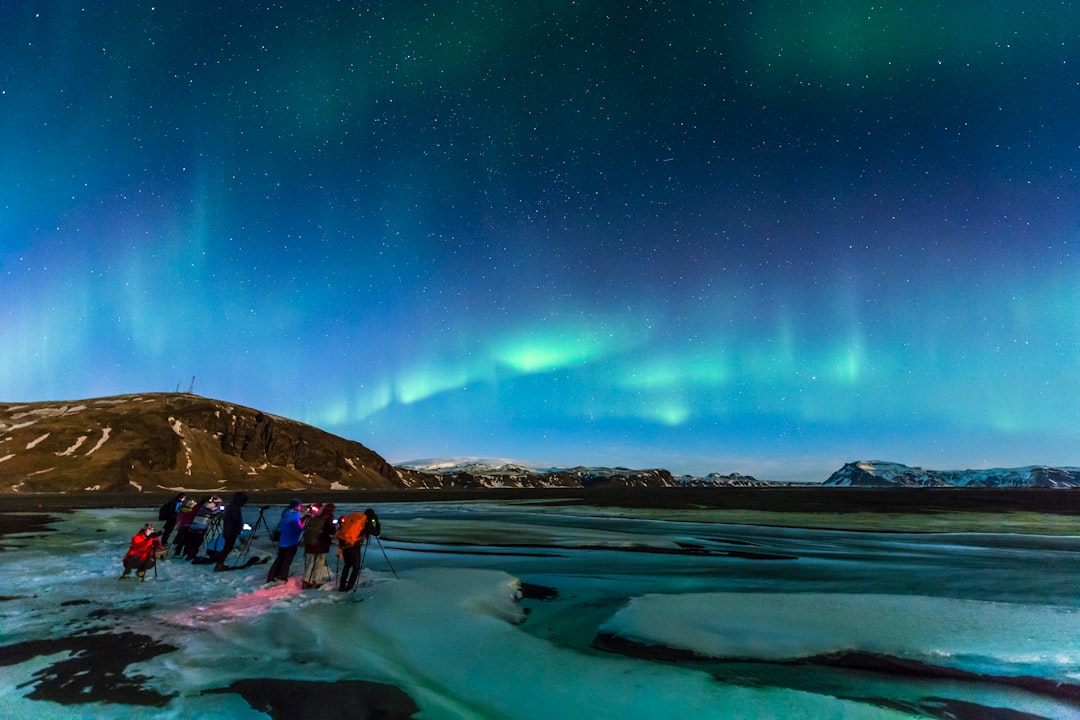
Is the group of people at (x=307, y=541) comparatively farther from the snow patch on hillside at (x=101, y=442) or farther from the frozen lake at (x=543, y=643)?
the snow patch on hillside at (x=101, y=442)

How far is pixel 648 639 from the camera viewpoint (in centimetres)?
1016

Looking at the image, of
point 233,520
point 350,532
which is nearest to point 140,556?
point 233,520

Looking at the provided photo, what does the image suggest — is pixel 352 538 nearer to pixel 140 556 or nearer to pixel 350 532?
pixel 350 532

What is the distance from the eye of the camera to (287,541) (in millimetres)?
14531

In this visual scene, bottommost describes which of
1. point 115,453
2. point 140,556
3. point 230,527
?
point 115,453

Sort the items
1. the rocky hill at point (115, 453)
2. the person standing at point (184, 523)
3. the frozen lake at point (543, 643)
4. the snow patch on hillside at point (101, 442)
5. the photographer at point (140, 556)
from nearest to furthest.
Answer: the frozen lake at point (543, 643) < the photographer at point (140, 556) < the person standing at point (184, 523) < the rocky hill at point (115, 453) < the snow patch on hillside at point (101, 442)

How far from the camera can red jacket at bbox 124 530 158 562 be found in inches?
587

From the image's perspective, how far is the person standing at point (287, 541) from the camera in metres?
14.5

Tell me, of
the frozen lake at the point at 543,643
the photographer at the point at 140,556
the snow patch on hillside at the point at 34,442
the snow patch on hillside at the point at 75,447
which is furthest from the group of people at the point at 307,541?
the snow patch on hillside at the point at 34,442

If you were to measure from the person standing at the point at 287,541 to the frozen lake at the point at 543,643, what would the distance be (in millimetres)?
569

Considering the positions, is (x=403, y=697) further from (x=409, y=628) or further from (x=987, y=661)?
(x=987, y=661)

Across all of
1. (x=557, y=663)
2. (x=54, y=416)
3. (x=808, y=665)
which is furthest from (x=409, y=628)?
(x=54, y=416)

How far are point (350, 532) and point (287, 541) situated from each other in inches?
92.3

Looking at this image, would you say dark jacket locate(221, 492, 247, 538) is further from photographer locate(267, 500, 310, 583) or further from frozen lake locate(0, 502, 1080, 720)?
photographer locate(267, 500, 310, 583)
